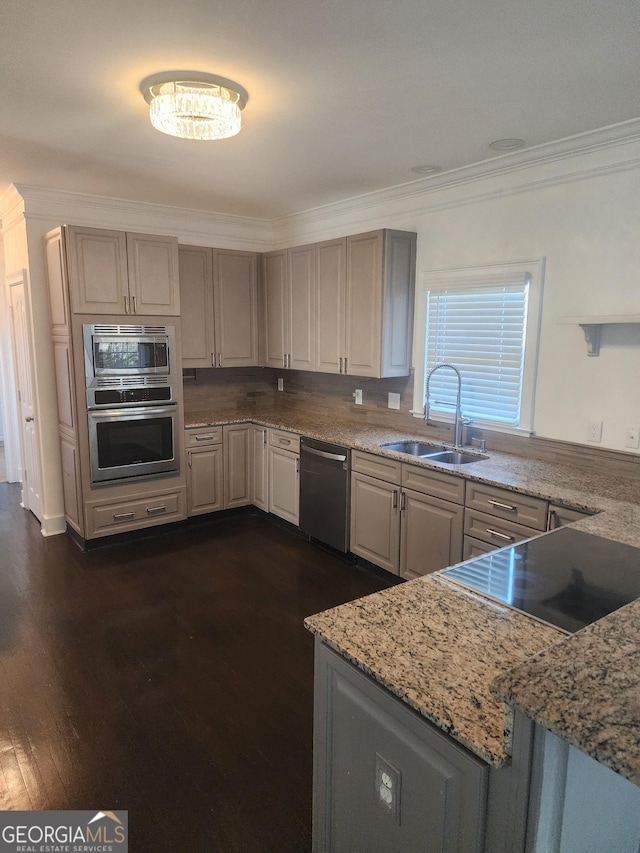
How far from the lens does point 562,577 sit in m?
1.69

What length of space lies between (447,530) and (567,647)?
205 cm

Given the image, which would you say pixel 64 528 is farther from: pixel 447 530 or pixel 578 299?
pixel 578 299

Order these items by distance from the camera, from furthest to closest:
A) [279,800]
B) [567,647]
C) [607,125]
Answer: [607,125] < [279,800] < [567,647]

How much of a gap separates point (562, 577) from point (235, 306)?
13.1 feet

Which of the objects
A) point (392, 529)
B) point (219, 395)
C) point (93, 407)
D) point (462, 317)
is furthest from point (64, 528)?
point (462, 317)

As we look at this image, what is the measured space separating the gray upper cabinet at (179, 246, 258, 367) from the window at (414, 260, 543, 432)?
1806 mm

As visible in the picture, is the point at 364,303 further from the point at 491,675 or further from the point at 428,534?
the point at 491,675

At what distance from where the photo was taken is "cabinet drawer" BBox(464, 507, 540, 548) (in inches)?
108

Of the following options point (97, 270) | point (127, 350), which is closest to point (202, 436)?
point (127, 350)

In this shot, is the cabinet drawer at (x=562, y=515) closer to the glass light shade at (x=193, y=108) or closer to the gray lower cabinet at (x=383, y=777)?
the gray lower cabinet at (x=383, y=777)

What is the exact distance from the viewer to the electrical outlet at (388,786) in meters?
1.24

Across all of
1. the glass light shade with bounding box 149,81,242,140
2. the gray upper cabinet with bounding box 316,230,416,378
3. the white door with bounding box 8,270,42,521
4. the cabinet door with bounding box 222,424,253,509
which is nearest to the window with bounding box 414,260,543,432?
the gray upper cabinet with bounding box 316,230,416,378

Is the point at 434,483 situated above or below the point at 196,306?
below

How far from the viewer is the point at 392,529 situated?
355cm
